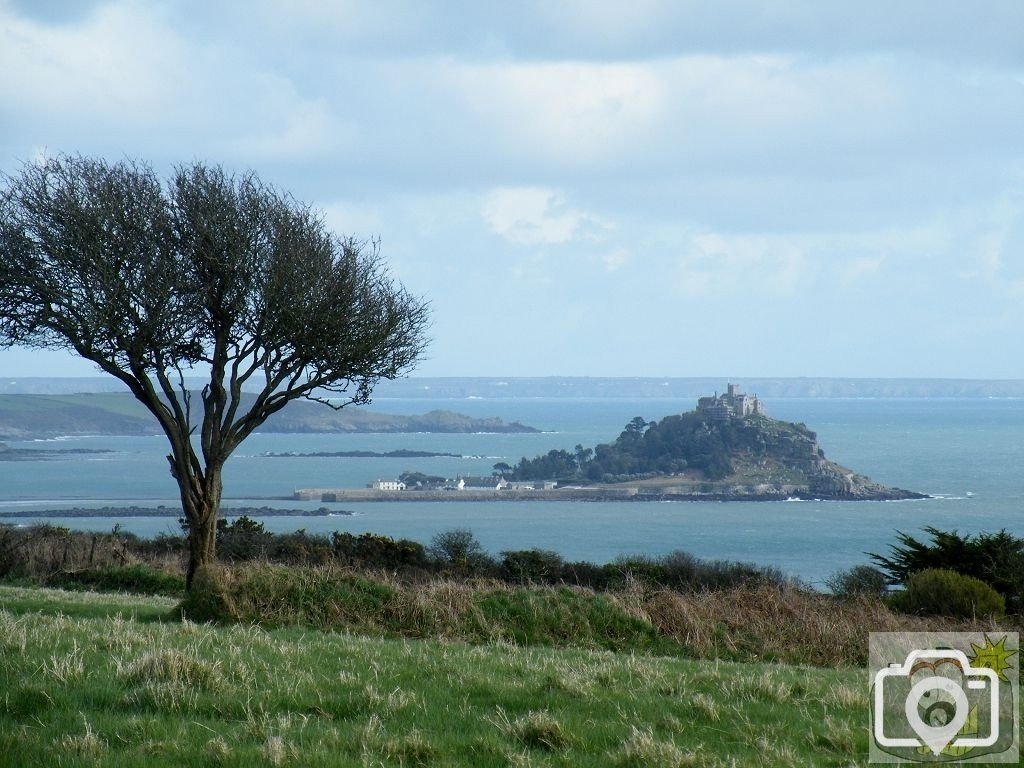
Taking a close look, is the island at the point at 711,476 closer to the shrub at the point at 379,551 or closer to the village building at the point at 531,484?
the village building at the point at 531,484

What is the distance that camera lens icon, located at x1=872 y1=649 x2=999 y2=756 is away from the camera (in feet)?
18.6

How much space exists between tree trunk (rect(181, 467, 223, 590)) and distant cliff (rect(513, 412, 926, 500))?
82453mm

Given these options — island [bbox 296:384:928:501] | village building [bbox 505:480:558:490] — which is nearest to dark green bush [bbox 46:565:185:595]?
island [bbox 296:384:928:501]

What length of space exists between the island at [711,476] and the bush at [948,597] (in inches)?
3085

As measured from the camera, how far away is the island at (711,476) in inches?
3875

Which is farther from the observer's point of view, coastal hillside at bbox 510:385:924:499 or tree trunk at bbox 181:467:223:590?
coastal hillside at bbox 510:385:924:499

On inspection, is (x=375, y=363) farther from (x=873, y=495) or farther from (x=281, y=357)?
(x=873, y=495)

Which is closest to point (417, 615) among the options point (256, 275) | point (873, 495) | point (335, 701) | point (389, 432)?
point (335, 701)

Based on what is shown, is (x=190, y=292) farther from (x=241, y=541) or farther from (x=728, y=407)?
(x=728, y=407)

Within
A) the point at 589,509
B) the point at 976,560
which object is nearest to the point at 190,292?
the point at 976,560

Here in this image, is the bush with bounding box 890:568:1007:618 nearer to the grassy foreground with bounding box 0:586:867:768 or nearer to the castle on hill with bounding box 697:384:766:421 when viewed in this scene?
the grassy foreground with bounding box 0:586:867:768

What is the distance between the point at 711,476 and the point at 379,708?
9709 cm

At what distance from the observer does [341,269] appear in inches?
693

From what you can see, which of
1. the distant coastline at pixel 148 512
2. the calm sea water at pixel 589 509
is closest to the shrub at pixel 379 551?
the calm sea water at pixel 589 509
